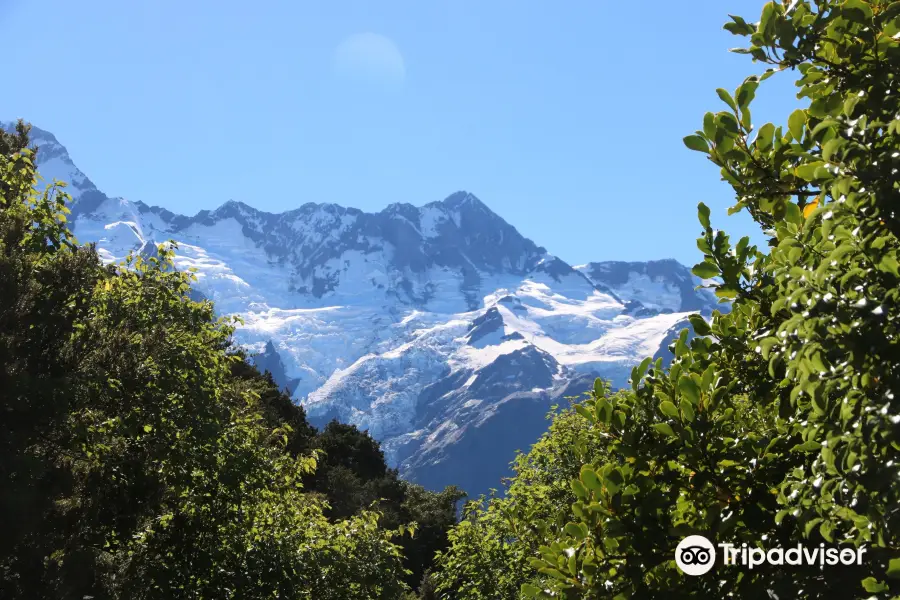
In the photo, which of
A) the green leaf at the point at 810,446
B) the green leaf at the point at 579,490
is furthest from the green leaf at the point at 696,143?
the green leaf at the point at 579,490

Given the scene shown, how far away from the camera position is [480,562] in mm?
16922

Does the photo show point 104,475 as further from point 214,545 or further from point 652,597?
point 652,597

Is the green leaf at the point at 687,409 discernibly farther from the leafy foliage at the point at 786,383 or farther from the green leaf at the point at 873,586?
the green leaf at the point at 873,586

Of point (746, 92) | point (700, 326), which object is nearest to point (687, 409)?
point (700, 326)

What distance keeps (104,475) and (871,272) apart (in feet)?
33.5

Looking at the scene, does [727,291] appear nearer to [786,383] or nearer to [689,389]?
[786,383]

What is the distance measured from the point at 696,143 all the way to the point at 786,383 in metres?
1.68

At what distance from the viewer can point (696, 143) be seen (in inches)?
181

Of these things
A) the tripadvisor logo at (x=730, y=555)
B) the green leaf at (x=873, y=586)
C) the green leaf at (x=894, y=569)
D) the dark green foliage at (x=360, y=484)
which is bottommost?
the green leaf at (x=873, y=586)

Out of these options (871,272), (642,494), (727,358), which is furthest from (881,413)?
(727,358)

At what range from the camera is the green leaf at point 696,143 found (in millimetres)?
4559

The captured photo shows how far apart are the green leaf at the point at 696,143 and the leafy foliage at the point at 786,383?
0.07ft

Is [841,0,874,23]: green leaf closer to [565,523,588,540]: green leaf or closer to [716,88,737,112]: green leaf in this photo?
[716,88,737,112]: green leaf

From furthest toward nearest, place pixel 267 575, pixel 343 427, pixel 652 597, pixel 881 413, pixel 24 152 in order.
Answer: pixel 343 427 → pixel 24 152 → pixel 267 575 → pixel 652 597 → pixel 881 413
